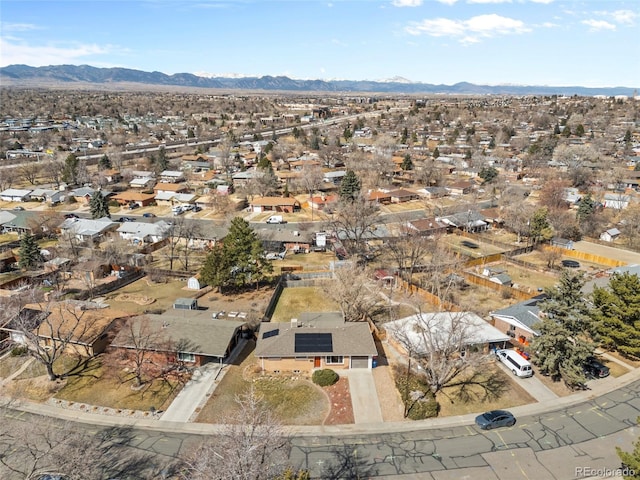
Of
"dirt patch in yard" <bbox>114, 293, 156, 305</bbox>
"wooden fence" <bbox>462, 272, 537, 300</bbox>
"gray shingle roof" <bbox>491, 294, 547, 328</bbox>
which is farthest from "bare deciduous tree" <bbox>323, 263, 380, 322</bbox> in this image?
"dirt patch in yard" <bbox>114, 293, 156, 305</bbox>

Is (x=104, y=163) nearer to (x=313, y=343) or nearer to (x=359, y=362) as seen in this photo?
(x=313, y=343)

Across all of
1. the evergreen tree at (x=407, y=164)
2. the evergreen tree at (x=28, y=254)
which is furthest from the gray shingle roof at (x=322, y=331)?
the evergreen tree at (x=407, y=164)

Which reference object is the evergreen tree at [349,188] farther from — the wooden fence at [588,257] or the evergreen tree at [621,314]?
the evergreen tree at [621,314]

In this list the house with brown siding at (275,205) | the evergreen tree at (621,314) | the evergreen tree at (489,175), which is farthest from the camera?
the evergreen tree at (489,175)

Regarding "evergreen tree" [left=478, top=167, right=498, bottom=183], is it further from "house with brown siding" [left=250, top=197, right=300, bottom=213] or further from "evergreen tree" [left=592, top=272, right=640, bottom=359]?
"evergreen tree" [left=592, top=272, right=640, bottom=359]

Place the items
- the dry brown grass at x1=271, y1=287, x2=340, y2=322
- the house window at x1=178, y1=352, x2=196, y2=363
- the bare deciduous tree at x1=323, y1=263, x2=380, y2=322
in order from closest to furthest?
the house window at x1=178, y1=352, x2=196, y2=363
the bare deciduous tree at x1=323, y1=263, x2=380, y2=322
the dry brown grass at x1=271, y1=287, x2=340, y2=322

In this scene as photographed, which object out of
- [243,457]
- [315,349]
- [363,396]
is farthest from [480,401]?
[243,457]
